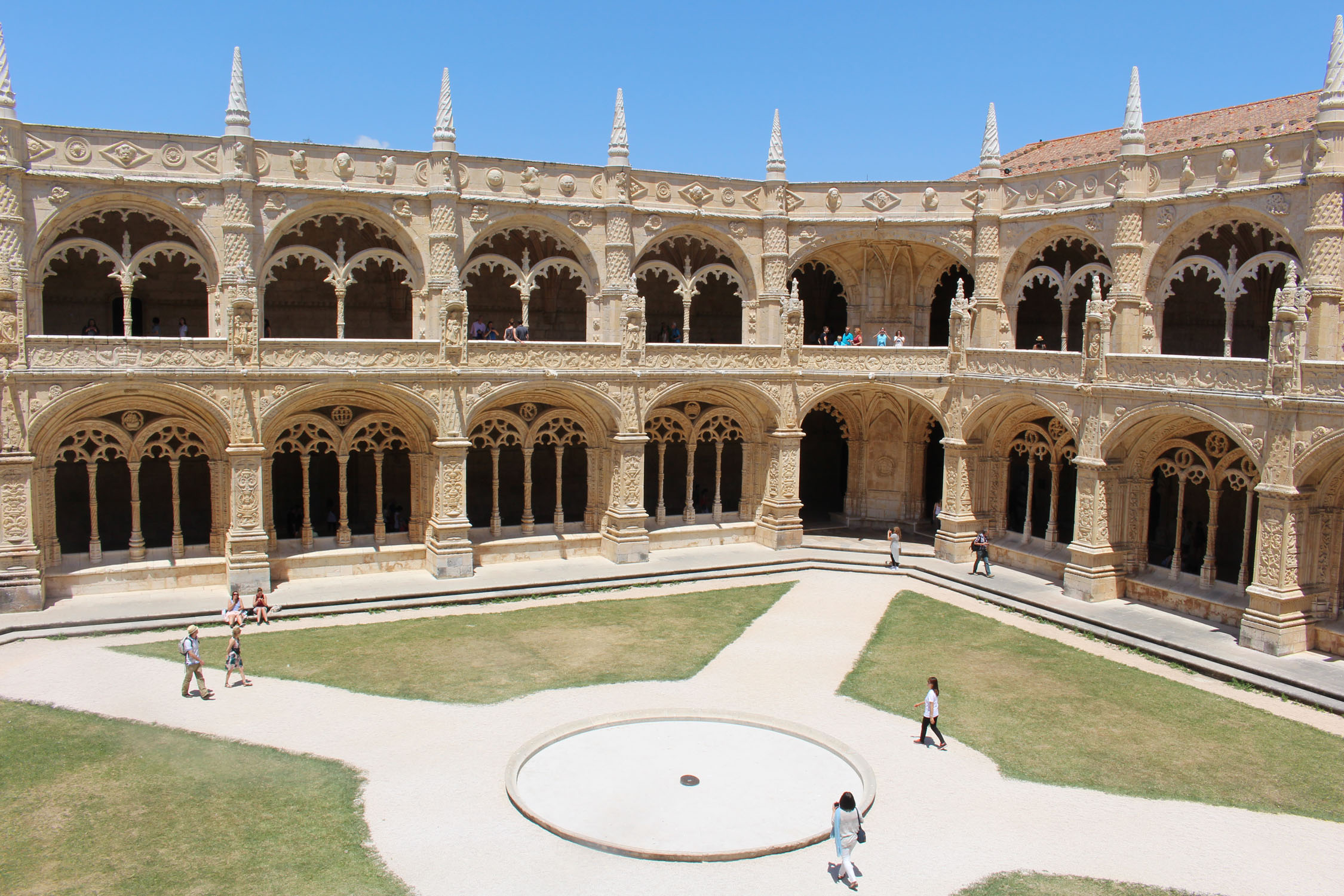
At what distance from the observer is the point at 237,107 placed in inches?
1008

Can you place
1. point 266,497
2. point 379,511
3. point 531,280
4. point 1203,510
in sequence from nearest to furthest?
point 266,497 < point 379,511 < point 531,280 < point 1203,510

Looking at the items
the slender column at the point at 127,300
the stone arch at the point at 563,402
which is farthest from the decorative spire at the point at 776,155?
the slender column at the point at 127,300

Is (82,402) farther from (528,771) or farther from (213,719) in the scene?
(528,771)

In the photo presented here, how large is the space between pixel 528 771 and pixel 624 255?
17912 millimetres

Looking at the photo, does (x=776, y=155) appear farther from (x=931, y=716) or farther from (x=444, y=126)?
(x=931, y=716)

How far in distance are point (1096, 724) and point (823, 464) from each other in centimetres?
2064

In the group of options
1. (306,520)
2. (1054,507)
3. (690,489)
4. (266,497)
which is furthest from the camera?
(690,489)

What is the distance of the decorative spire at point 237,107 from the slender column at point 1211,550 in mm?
25146

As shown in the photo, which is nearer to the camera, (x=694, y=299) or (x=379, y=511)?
(x=379, y=511)

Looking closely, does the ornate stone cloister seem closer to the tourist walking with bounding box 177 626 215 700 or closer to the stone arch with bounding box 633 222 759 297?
the stone arch with bounding box 633 222 759 297

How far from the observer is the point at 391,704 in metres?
18.6

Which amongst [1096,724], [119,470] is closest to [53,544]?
[119,470]

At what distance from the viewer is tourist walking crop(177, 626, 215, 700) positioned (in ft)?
60.0

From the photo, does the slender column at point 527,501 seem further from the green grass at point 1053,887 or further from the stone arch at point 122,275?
the green grass at point 1053,887
